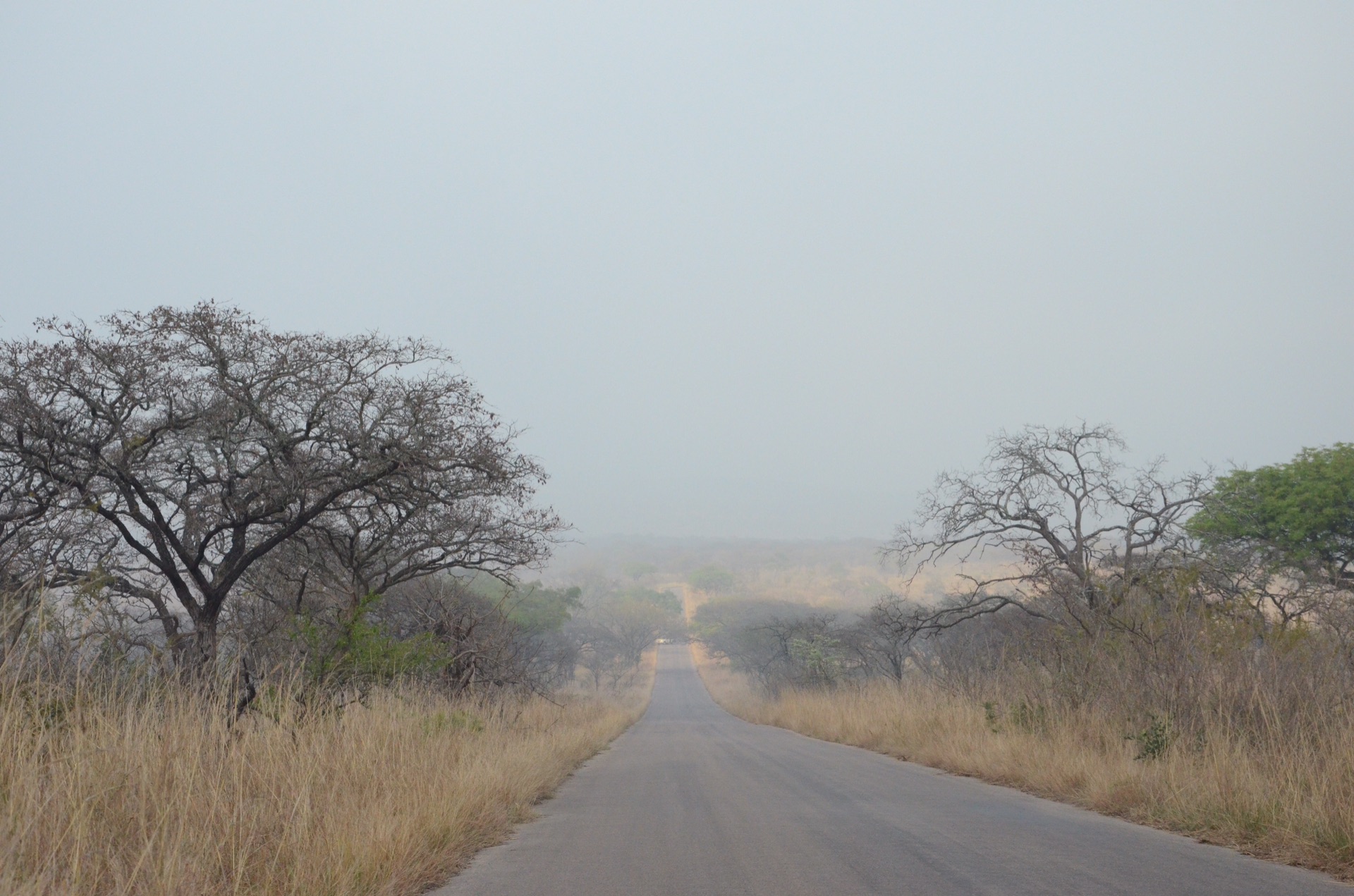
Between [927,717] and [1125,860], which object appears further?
[927,717]

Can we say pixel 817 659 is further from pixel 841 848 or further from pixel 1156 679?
pixel 841 848

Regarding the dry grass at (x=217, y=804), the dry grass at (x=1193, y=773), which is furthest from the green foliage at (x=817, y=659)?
the dry grass at (x=217, y=804)

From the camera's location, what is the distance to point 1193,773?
8.71 metres

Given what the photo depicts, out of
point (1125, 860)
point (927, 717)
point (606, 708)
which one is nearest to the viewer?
point (1125, 860)

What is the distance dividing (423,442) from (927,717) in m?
11.2

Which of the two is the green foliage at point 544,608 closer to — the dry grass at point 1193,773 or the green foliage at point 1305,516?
the green foliage at point 1305,516

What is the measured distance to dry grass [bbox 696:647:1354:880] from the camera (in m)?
6.45

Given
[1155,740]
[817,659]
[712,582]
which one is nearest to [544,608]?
[817,659]

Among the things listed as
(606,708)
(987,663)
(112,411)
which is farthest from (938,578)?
(112,411)

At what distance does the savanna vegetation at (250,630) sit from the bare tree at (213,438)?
0.05 m

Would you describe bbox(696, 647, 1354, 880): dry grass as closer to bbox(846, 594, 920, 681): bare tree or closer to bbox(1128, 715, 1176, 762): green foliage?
bbox(1128, 715, 1176, 762): green foliage

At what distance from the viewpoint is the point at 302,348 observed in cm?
1455

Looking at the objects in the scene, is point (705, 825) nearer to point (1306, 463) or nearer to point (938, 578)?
point (1306, 463)

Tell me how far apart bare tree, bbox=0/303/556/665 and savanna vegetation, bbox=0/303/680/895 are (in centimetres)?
5
